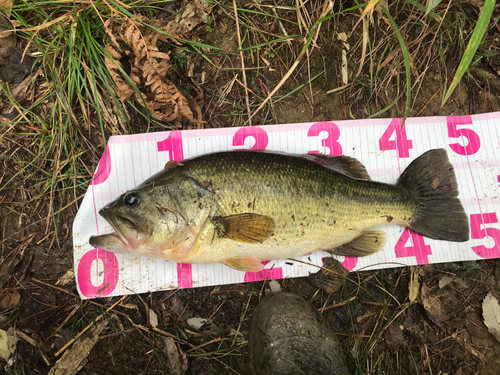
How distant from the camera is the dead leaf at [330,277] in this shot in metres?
2.92

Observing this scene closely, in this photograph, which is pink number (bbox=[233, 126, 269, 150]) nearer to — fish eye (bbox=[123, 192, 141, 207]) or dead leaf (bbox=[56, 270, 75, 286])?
fish eye (bbox=[123, 192, 141, 207])

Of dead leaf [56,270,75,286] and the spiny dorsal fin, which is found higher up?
the spiny dorsal fin

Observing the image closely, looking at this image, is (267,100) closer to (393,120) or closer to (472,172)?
(393,120)

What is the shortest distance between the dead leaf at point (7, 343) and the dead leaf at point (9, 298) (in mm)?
222

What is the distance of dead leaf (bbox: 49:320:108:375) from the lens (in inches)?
108

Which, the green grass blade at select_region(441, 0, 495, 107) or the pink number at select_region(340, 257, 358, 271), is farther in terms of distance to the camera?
the pink number at select_region(340, 257, 358, 271)

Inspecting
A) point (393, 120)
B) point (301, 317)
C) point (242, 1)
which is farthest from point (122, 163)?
point (393, 120)

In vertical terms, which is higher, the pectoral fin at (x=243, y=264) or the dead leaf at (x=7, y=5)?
the dead leaf at (x=7, y=5)

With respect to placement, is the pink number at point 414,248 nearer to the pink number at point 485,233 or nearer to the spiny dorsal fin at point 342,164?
the pink number at point 485,233

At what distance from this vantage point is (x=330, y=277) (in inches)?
116

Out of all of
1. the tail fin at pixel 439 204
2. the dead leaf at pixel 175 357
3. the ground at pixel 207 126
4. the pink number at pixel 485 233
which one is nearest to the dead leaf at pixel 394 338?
the ground at pixel 207 126

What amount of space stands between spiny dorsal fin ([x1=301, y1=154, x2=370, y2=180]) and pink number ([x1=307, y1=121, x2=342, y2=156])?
28 cm

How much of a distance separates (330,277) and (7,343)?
3036 millimetres

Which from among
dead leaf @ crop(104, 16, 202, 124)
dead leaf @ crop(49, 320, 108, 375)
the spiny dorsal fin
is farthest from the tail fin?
dead leaf @ crop(49, 320, 108, 375)
